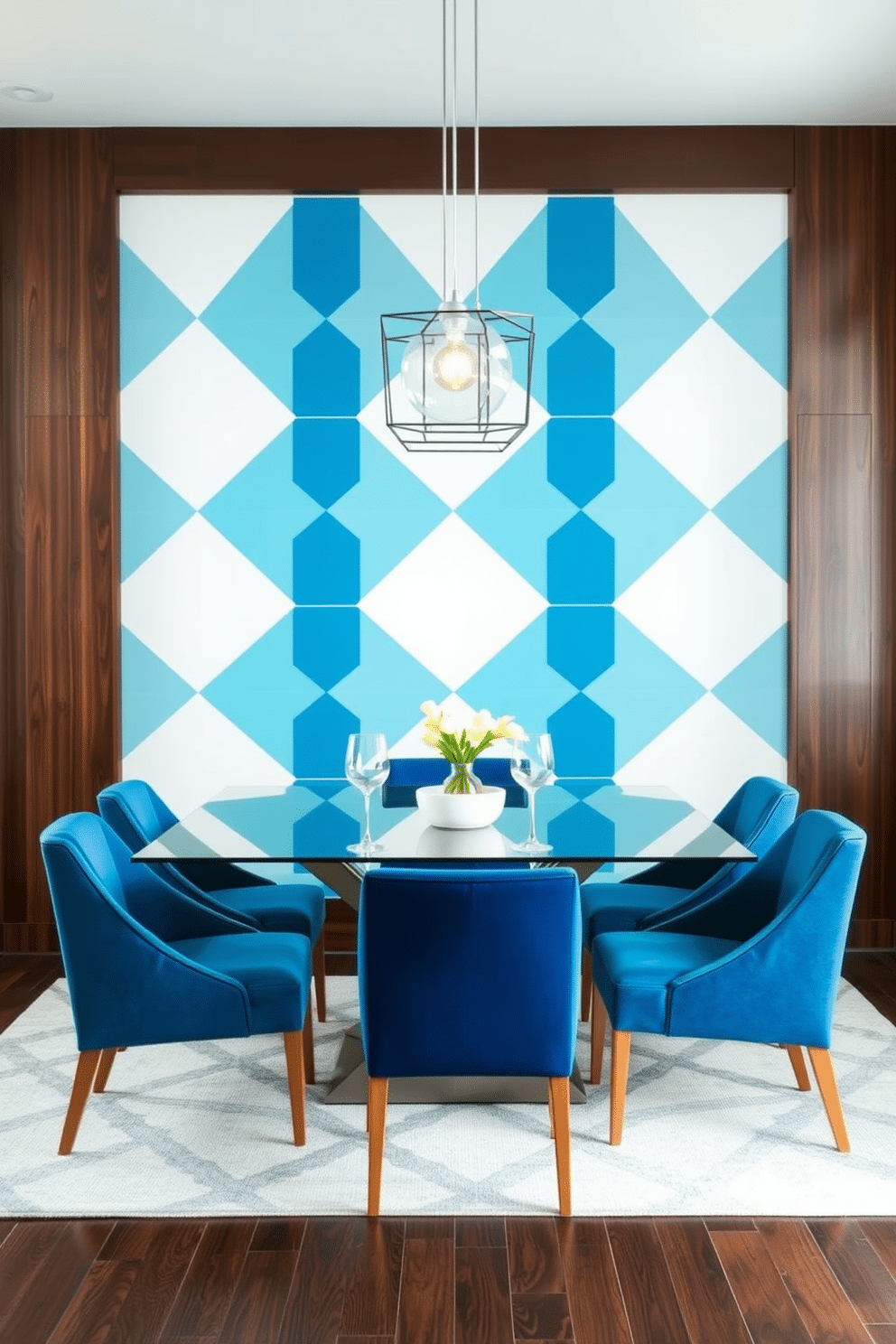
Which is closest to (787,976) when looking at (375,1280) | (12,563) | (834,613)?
(375,1280)

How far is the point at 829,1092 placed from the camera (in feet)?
9.00

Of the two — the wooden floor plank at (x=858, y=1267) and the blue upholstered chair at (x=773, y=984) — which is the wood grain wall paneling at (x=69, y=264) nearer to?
the blue upholstered chair at (x=773, y=984)

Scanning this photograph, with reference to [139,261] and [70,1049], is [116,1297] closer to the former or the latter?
[70,1049]

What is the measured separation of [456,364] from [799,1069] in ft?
6.49

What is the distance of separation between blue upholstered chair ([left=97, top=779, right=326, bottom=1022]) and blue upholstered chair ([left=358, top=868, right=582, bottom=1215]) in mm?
844

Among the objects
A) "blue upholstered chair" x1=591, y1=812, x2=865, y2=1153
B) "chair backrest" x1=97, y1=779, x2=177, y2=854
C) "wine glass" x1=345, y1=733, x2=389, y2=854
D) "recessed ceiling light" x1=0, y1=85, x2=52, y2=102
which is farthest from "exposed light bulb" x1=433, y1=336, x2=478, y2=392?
"recessed ceiling light" x1=0, y1=85, x2=52, y2=102

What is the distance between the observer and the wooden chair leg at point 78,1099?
8.93ft

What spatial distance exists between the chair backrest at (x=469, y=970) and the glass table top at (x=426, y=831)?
26 centimetres

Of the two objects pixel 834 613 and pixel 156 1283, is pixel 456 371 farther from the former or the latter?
pixel 834 613

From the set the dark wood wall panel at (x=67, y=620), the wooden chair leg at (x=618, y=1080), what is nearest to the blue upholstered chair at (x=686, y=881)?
the wooden chair leg at (x=618, y=1080)

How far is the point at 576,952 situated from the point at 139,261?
331cm

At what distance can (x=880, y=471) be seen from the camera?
455 cm

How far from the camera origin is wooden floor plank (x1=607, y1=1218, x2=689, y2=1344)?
2.07 meters

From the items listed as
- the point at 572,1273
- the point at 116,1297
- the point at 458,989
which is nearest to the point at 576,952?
the point at 458,989
